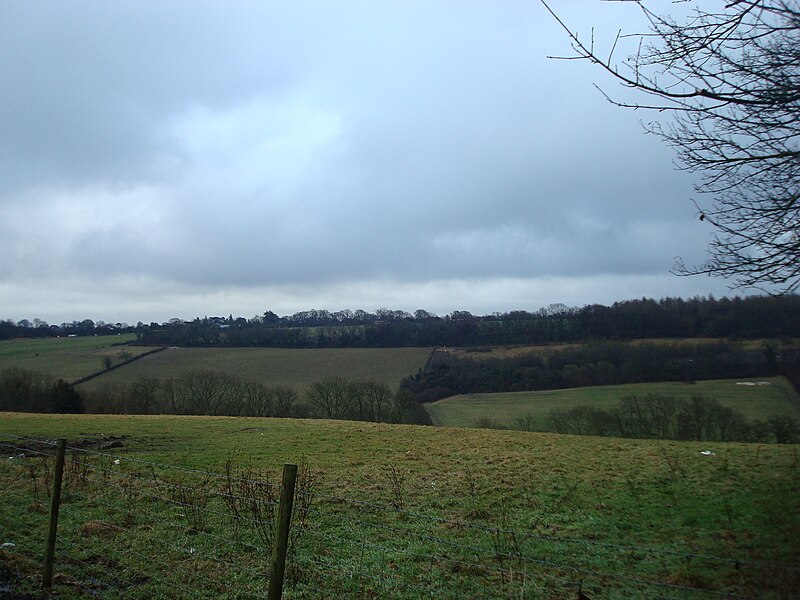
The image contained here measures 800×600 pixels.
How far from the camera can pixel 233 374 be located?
65375 mm

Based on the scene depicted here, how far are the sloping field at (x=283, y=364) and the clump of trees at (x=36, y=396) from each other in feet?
25.6

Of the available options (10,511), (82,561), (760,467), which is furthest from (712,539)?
(10,511)

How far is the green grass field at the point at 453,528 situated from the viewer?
611cm

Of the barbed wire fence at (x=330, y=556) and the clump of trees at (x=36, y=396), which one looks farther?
the clump of trees at (x=36, y=396)

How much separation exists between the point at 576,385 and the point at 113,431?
4711cm

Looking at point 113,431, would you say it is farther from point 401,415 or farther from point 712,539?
point 401,415

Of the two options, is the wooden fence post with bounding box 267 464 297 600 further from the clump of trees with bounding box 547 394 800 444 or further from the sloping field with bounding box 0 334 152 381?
the sloping field with bounding box 0 334 152 381

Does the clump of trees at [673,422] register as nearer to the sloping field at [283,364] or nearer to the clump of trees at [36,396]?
the sloping field at [283,364]

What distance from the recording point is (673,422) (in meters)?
35.7

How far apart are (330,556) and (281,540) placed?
350 centimetres

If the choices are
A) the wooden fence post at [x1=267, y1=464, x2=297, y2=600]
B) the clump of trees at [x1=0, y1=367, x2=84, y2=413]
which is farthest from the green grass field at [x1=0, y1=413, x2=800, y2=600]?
the clump of trees at [x1=0, y1=367, x2=84, y2=413]

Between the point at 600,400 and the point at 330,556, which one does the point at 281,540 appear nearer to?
the point at 330,556

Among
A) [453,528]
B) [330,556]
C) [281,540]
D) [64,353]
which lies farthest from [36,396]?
[281,540]

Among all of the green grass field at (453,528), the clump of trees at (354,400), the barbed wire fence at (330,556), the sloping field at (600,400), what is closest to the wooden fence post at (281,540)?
the barbed wire fence at (330,556)
